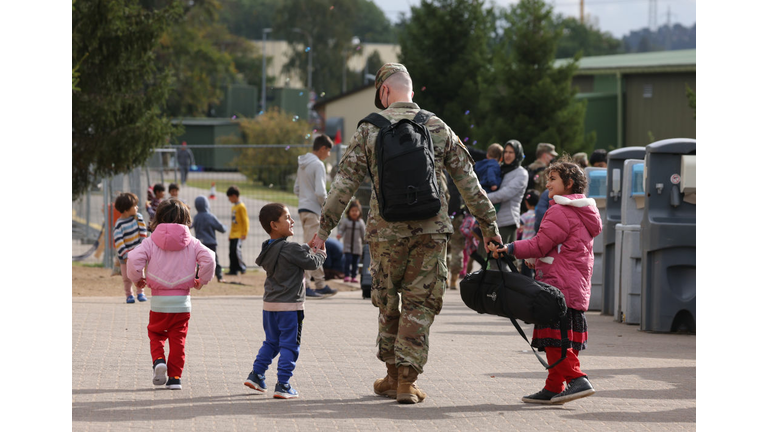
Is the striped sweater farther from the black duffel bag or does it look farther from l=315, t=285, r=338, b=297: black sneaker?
the black duffel bag

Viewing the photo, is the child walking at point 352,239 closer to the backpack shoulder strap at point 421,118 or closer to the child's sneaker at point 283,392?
the child's sneaker at point 283,392

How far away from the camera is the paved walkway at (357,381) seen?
537 centimetres

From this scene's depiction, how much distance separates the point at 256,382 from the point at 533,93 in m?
21.5

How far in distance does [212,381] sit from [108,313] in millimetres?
3750

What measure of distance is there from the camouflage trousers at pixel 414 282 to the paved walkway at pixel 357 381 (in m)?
0.34

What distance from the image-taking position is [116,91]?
14297 millimetres

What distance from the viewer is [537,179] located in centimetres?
1223

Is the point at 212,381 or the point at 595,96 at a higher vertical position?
the point at 595,96

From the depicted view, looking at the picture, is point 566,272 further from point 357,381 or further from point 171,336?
point 171,336

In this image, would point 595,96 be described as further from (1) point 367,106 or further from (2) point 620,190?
(2) point 620,190

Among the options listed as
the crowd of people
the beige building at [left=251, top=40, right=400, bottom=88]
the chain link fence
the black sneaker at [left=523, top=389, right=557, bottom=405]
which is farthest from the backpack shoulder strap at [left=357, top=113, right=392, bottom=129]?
the beige building at [left=251, top=40, right=400, bottom=88]

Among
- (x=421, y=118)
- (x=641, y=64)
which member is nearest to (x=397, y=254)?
(x=421, y=118)

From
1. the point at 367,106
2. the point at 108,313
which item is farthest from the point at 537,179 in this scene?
the point at 367,106

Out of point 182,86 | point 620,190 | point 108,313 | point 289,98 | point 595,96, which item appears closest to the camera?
point 108,313
